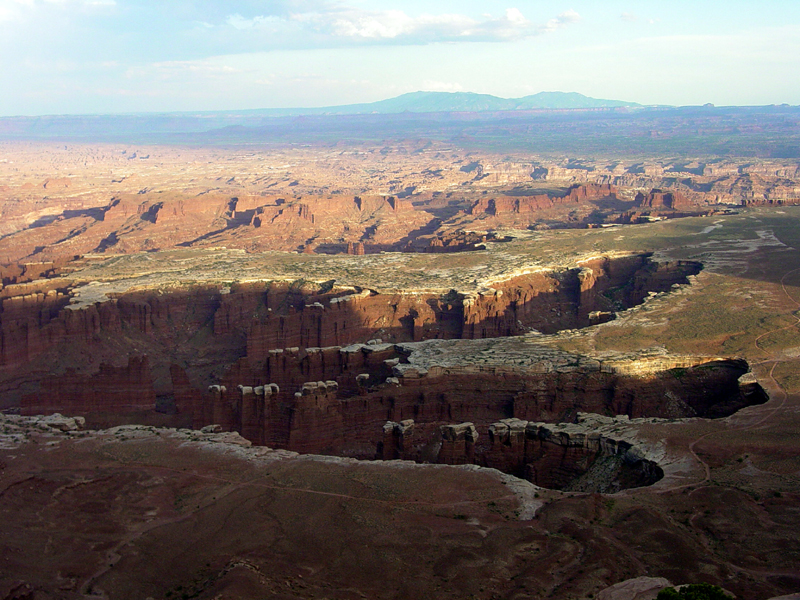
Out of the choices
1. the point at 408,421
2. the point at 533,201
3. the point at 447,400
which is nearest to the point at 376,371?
the point at 447,400

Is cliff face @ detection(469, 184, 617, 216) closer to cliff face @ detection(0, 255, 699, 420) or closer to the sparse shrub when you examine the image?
cliff face @ detection(0, 255, 699, 420)

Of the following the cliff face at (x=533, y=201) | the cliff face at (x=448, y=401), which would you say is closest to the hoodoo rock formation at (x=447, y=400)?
the cliff face at (x=448, y=401)

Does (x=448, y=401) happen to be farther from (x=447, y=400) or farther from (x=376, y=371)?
(x=376, y=371)

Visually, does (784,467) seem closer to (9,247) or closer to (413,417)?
(413,417)

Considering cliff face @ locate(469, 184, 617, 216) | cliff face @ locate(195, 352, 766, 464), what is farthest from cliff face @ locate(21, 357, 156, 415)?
cliff face @ locate(469, 184, 617, 216)

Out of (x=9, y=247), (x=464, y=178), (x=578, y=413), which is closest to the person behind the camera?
(x=578, y=413)

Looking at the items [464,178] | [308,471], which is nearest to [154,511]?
[308,471]

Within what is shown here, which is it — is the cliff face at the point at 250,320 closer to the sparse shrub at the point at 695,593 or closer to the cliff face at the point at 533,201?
the sparse shrub at the point at 695,593
